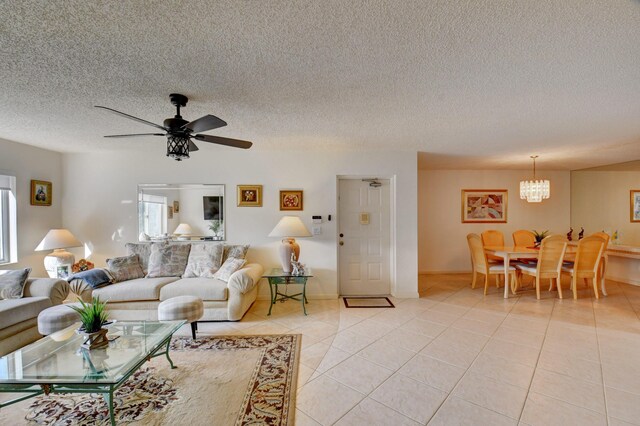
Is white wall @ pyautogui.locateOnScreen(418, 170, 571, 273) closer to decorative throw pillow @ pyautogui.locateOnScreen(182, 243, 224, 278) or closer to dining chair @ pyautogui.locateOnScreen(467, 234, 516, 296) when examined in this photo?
dining chair @ pyautogui.locateOnScreen(467, 234, 516, 296)

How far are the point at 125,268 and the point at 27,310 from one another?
1.10m

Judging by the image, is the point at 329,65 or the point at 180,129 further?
the point at 180,129

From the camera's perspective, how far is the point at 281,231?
4.02 metres

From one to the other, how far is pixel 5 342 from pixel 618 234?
9292 mm

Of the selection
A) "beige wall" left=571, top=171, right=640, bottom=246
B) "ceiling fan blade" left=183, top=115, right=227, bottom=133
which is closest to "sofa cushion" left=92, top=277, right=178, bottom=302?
"ceiling fan blade" left=183, top=115, right=227, bottom=133

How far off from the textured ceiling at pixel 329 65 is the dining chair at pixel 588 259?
6.14 feet

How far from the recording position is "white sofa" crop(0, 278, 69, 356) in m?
2.60

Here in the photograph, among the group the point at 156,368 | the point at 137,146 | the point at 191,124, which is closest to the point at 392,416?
the point at 156,368

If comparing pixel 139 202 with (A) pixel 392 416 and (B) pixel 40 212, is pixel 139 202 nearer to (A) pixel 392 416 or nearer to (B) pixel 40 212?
(B) pixel 40 212

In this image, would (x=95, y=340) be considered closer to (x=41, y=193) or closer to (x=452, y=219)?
(x=41, y=193)

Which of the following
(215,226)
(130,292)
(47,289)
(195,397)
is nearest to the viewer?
(195,397)

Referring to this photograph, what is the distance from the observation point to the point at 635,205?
5566 millimetres

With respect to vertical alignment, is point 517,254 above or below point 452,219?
below

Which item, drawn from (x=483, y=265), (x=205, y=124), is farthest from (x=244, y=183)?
(x=483, y=265)
